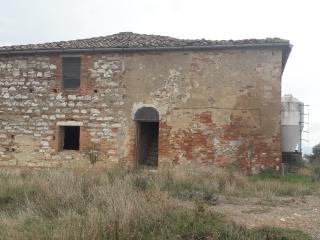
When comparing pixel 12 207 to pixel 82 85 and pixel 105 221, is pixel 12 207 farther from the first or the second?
pixel 82 85

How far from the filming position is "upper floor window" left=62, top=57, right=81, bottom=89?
1600 centimetres

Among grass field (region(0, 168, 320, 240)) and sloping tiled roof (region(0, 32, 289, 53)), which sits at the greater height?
sloping tiled roof (region(0, 32, 289, 53))

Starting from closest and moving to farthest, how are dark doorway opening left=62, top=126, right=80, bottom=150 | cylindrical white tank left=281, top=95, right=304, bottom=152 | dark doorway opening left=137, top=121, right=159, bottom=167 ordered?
cylindrical white tank left=281, top=95, right=304, bottom=152 → dark doorway opening left=137, top=121, right=159, bottom=167 → dark doorway opening left=62, top=126, right=80, bottom=150

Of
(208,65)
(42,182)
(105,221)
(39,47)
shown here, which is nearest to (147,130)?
(208,65)

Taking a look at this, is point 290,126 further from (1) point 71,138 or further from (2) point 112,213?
(2) point 112,213

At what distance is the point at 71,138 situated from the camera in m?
17.2

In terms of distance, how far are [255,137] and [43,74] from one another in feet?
26.4

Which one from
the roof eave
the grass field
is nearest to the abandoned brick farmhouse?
the roof eave

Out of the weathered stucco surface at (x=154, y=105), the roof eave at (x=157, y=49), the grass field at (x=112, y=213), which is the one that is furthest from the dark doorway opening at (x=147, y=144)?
the grass field at (x=112, y=213)

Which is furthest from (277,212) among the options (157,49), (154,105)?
(157,49)

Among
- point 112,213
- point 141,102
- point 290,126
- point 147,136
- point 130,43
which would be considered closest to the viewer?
point 112,213

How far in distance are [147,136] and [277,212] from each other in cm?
954

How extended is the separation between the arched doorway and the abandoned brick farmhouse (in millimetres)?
44

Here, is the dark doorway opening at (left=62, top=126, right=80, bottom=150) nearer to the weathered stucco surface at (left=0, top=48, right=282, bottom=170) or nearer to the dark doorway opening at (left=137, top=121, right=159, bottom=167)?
the weathered stucco surface at (left=0, top=48, right=282, bottom=170)
